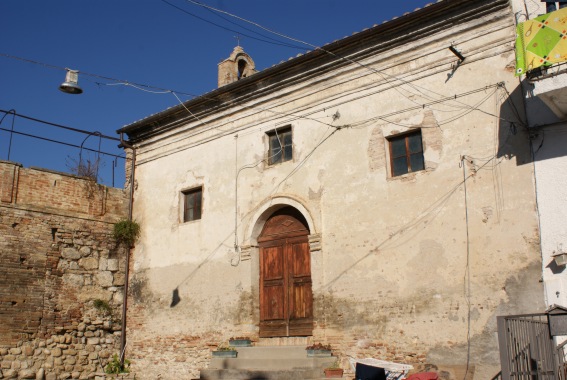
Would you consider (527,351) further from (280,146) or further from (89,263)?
(89,263)

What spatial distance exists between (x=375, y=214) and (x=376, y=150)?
1.27 metres

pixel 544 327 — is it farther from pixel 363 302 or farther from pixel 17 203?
pixel 17 203

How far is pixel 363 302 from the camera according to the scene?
11742mm

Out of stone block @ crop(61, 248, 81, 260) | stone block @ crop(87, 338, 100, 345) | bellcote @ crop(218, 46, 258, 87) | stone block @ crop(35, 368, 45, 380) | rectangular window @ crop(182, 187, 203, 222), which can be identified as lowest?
stone block @ crop(35, 368, 45, 380)

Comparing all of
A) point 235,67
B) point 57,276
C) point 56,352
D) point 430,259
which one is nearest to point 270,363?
Result: point 430,259

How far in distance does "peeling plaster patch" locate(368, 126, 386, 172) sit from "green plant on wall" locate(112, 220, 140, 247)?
720 centimetres

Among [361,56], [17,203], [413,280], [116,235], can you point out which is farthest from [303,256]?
[17,203]

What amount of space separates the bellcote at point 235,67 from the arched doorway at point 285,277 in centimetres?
Answer: 541

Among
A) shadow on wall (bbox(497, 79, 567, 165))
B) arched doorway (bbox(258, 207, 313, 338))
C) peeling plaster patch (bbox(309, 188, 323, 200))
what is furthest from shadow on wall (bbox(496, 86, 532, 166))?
arched doorway (bbox(258, 207, 313, 338))

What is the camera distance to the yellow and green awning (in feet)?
30.8

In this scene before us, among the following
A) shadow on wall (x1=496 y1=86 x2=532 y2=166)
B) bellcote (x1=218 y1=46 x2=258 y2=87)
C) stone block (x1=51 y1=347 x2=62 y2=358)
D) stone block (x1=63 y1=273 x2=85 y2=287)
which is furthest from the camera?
bellcote (x1=218 y1=46 x2=258 y2=87)

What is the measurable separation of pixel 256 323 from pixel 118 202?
5621 mm

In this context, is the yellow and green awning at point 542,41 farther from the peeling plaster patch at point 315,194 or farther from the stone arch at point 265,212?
the stone arch at point 265,212

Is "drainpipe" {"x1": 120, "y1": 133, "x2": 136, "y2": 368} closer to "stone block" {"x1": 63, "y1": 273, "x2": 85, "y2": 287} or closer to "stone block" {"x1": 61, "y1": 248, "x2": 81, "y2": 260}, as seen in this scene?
"stone block" {"x1": 63, "y1": 273, "x2": 85, "y2": 287}
